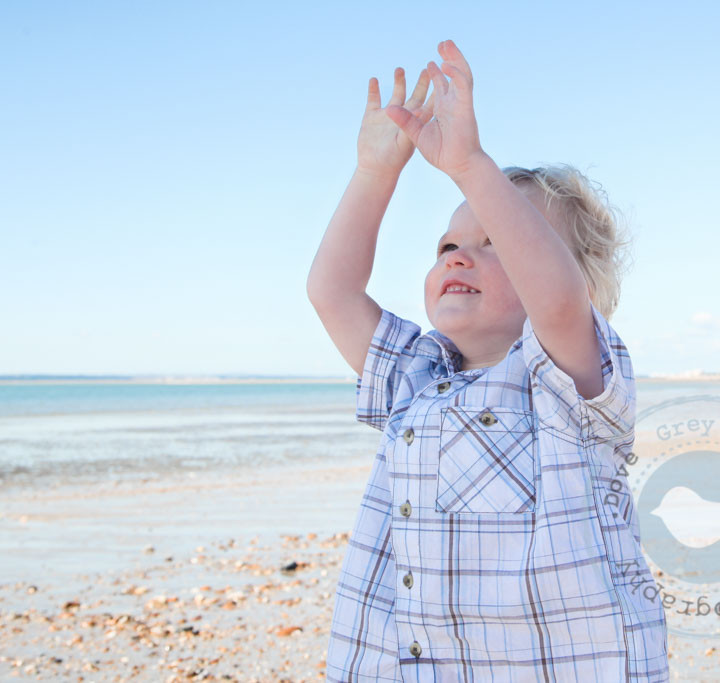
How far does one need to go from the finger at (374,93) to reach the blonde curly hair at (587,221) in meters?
0.40

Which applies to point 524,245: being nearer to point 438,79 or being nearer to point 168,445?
point 438,79

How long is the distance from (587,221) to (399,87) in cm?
59

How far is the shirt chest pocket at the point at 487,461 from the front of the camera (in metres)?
1.53

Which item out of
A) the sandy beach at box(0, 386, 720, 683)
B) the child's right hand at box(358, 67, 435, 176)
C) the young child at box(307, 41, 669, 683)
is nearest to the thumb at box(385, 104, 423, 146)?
the young child at box(307, 41, 669, 683)

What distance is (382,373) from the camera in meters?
1.96

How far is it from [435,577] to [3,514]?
7270mm

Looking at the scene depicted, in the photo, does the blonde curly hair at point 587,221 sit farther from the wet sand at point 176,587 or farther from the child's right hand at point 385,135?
the wet sand at point 176,587

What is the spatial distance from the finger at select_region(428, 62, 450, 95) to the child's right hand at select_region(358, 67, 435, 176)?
12.0 inches

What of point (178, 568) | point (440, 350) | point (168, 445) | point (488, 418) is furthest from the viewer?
point (168, 445)

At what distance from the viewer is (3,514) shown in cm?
770

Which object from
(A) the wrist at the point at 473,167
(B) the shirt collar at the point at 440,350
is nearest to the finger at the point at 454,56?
(A) the wrist at the point at 473,167

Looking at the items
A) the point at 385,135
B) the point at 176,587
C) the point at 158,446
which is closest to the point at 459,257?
the point at 385,135

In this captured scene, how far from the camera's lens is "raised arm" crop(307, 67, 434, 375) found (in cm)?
204

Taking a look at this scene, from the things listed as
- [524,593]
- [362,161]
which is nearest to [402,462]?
[524,593]
